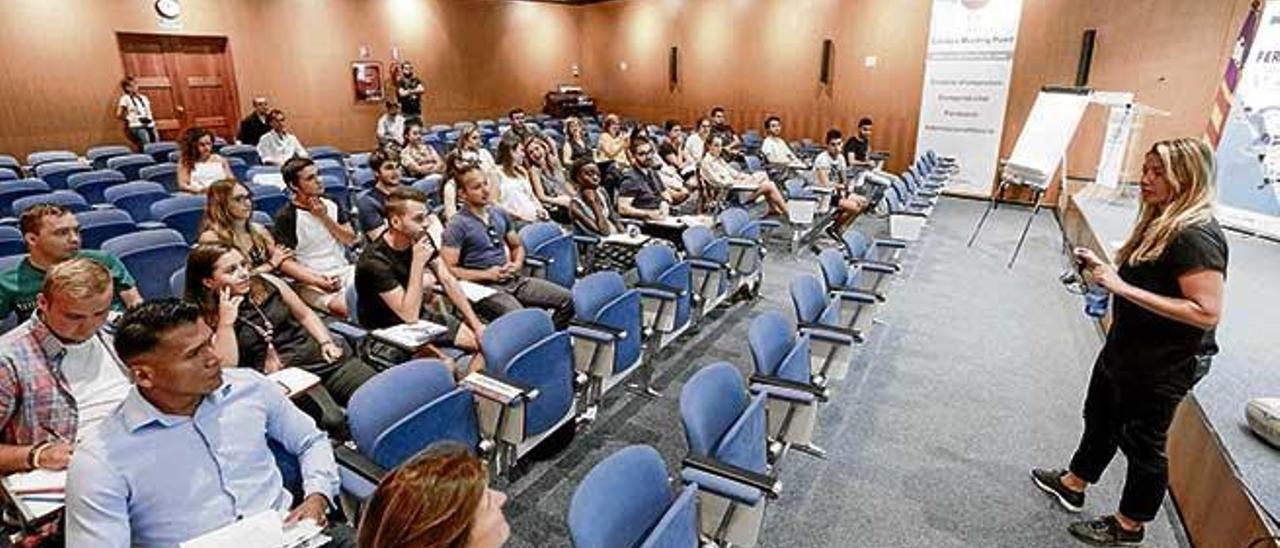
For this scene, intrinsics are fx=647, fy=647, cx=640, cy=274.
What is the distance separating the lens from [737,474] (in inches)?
77.7

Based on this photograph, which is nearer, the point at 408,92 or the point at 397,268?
the point at 397,268

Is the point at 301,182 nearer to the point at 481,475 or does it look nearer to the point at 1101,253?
the point at 481,475

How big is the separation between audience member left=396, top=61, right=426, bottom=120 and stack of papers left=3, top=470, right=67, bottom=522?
9.81 m

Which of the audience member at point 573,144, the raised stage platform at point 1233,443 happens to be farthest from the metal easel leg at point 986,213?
the audience member at point 573,144

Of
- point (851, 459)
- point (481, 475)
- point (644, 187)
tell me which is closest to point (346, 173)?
point (644, 187)

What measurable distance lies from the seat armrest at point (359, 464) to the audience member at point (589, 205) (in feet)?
10.8

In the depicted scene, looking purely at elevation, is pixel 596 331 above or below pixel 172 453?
below

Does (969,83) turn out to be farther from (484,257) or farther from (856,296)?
(484,257)

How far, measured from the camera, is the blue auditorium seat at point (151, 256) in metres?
3.52

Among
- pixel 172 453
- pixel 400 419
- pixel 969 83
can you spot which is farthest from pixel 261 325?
pixel 969 83

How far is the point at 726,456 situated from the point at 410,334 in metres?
1.51

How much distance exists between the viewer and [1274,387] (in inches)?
114

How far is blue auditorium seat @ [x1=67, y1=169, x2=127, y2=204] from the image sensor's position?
5570 mm

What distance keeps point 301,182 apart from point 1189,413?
4505 millimetres
